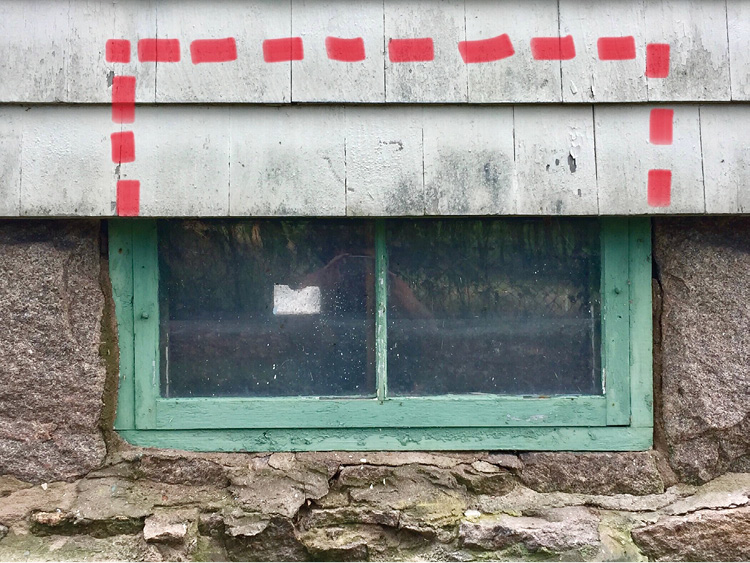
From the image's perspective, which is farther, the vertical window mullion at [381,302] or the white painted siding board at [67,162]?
the vertical window mullion at [381,302]

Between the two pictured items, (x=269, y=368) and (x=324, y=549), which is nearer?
(x=324, y=549)

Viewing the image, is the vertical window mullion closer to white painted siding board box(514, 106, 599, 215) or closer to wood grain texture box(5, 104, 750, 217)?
wood grain texture box(5, 104, 750, 217)

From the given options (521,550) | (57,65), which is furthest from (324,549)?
(57,65)

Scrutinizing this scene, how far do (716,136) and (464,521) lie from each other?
4.44 ft

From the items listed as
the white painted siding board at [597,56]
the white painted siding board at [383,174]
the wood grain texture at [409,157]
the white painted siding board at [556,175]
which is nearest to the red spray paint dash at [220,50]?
the wood grain texture at [409,157]

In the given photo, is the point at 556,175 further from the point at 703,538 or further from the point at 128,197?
the point at 128,197

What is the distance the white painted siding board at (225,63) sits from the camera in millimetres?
2084

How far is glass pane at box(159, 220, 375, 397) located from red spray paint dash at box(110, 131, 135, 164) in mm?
262

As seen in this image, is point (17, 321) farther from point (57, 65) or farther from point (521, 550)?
point (521, 550)

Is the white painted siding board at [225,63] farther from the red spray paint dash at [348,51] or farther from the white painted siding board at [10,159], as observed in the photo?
the white painted siding board at [10,159]

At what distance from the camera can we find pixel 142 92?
208 centimetres

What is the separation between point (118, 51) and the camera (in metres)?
2.08

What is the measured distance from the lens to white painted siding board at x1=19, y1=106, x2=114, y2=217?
2064 mm

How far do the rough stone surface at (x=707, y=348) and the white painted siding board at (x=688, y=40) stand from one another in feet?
1.37
